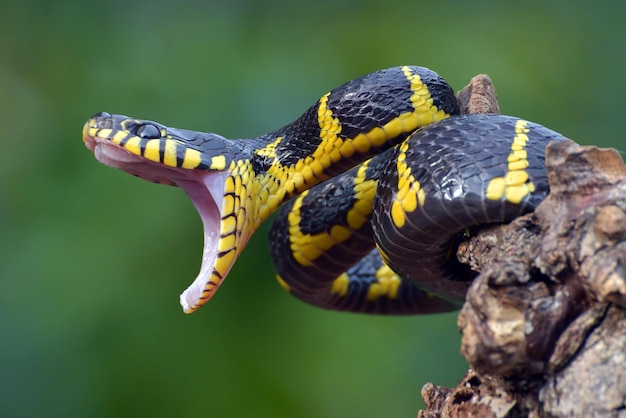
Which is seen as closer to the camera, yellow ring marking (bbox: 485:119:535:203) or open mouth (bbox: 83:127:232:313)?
yellow ring marking (bbox: 485:119:535:203)

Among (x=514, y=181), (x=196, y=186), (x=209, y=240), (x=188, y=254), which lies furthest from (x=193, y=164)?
(x=188, y=254)

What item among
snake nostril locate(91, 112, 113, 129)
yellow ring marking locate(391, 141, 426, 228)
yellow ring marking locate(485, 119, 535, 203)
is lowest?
yellow ring marking locate(391, 141, 426, 228)

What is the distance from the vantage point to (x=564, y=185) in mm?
1625

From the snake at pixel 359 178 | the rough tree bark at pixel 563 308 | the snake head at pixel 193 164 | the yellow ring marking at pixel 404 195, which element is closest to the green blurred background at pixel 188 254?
the snake at pixel 359 178

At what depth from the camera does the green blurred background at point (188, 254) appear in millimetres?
4219

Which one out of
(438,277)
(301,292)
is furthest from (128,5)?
(438,277)

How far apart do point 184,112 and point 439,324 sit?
214 centimetres

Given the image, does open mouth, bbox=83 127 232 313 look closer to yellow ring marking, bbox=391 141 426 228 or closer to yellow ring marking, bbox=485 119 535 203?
yellow ring marking, bbox=391 141 426 228

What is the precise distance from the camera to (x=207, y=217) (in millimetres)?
2896

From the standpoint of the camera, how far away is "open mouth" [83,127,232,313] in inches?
102

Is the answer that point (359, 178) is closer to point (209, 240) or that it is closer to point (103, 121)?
point (209, 240)

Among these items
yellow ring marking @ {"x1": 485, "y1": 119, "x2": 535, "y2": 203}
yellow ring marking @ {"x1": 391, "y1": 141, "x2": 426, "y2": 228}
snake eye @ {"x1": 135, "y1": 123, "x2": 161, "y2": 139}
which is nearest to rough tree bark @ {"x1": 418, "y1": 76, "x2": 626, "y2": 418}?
yellow ring marking @ {"x1": 485, "y1": 119, "x2": 535, "y2": 203}

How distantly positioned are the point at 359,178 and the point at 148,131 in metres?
0.90

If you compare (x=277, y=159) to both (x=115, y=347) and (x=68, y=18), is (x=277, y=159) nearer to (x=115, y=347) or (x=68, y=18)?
(x=115, y=347)
